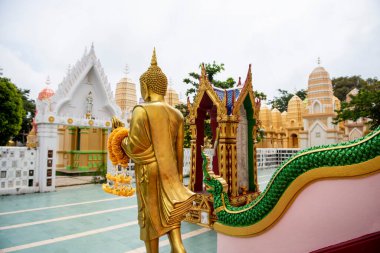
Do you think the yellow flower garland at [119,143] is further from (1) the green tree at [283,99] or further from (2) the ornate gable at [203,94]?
(1) the green tree at [283,99]

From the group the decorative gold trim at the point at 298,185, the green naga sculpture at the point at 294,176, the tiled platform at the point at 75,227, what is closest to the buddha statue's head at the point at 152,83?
the green naga sculpture at the point at 294,176

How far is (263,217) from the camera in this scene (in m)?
2.62

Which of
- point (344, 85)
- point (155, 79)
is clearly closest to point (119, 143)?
point (155, 79)

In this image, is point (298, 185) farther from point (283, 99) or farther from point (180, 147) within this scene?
point (283, 99)

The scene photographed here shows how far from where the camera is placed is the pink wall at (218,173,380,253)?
6.30 feet

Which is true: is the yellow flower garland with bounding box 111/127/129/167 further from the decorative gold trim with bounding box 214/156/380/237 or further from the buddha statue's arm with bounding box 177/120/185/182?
the decorative gold trim with bounding box 214/156/380/237

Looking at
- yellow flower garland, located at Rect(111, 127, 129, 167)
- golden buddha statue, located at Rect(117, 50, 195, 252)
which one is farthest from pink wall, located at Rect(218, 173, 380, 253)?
yellow flower garland, located at Rect(111, 127, 129, 167)

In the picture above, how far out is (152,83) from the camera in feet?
8.79

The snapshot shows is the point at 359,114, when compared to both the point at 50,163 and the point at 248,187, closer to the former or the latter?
the point at 248,187

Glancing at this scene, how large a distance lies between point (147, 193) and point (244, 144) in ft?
15.4

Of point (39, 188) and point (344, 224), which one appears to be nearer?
point (344, 224)

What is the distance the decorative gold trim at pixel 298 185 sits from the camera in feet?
6.24

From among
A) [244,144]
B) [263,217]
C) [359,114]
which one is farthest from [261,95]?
[263,217]

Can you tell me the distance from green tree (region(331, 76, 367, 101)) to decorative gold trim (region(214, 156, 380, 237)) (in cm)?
4650
